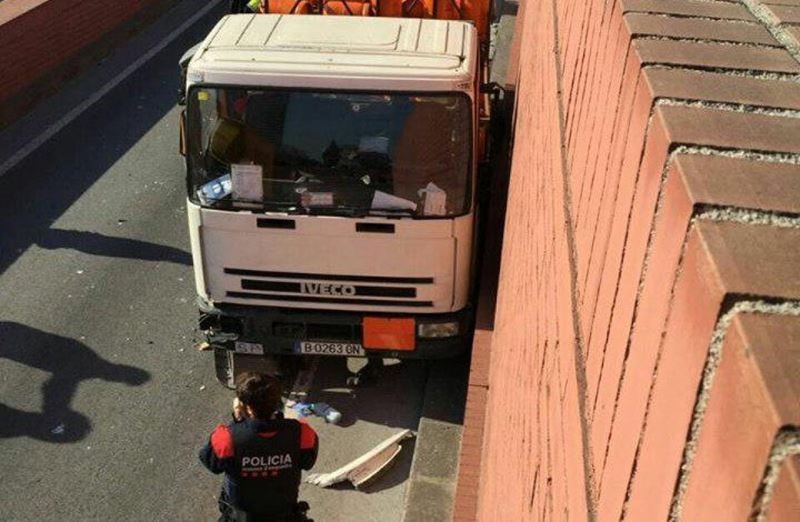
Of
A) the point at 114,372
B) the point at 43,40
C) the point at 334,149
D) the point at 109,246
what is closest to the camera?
the point at 334,149

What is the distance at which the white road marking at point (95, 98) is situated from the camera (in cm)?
1189

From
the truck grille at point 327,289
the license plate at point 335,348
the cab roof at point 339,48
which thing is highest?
the cab roof at point 339,48

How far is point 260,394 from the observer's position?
488cm

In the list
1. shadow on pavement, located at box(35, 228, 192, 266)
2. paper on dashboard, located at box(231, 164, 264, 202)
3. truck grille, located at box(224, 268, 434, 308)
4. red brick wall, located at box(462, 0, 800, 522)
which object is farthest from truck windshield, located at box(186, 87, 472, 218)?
red brick wall, located at box(462, 0, 800, 522)

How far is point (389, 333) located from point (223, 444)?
2322 millimetres

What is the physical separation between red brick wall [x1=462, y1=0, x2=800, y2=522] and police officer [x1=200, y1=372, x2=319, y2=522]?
3.04 m

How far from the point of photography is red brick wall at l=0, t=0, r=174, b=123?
42.3ft

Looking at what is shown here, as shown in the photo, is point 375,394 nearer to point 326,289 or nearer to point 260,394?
point 326,289

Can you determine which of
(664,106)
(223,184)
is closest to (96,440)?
(223,184)

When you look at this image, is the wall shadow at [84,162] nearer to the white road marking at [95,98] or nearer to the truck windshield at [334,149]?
the white road marking at [95,98]

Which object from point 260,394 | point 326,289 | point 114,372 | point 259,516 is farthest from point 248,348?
point 260,394

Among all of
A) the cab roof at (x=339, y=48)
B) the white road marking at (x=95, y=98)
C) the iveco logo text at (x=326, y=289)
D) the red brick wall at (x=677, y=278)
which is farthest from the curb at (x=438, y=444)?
the white road marking at (x=95, y=98)

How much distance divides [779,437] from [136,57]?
1576 centimetres

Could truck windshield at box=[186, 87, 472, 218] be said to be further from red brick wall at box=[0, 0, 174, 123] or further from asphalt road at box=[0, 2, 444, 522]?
red brick wall at box=[0, 0, 174, 123]
